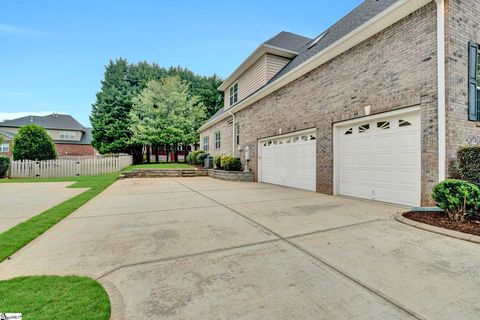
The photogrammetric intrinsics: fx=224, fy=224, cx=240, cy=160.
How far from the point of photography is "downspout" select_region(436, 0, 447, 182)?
453cm

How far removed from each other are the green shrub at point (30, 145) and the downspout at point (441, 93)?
18541 millimetres

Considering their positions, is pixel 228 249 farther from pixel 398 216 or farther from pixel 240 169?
pixel 240 169

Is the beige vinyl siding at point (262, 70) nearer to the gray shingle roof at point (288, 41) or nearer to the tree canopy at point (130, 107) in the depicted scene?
the gray shingle roof at point (288, 41)

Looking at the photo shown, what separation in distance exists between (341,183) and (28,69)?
790 inches

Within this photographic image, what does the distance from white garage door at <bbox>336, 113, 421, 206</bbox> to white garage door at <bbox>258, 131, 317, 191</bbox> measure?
50.0 inches

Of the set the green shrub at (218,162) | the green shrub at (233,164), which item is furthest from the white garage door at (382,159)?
the green shrub at (218,162)

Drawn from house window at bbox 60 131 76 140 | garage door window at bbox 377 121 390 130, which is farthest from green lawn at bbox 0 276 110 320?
house window at bbox 60 131 76 140

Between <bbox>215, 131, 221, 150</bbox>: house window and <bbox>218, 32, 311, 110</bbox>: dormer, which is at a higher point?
<bbox>218, 32, 311, 110</bbox>: dormer

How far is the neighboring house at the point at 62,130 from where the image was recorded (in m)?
32.3

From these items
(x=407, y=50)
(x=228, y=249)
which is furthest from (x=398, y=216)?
(x=407, y=50)

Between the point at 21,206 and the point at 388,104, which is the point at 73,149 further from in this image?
the point at 388,104

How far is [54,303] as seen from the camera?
173 centimetres

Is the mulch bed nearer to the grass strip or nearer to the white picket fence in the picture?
the grass strip

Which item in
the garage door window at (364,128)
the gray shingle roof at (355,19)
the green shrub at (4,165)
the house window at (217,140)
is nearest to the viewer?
the garage door window at (364,128)
